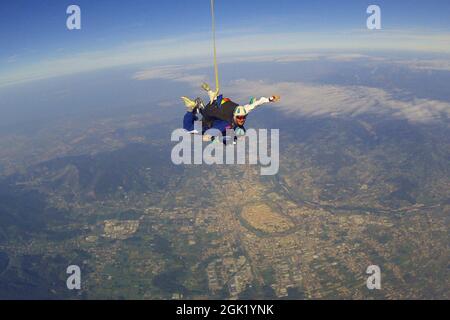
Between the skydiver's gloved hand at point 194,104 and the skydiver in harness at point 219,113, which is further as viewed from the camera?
the skydiver's gloved hand at point 194,104

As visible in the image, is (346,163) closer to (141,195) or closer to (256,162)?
(256,162)

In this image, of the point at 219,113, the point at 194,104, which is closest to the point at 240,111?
the point at 219,113

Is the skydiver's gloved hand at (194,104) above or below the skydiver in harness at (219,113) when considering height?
above

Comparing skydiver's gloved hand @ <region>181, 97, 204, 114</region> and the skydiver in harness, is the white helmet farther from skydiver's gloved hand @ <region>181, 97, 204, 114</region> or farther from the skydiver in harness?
skydiver's gloved hand @ <region>181, 97, 204, 114</region>

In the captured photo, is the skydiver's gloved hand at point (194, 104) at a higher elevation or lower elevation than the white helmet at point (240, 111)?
higher

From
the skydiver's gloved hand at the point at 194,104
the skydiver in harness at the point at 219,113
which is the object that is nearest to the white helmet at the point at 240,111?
the skydiver in harness at the point at 219,113

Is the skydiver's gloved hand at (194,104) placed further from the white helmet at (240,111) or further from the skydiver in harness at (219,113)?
the white helmet at (240,111)

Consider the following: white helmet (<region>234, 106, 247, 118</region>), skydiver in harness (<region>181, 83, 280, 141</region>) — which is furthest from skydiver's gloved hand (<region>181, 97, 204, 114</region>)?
white helmet (<region>234, 106, 247, 118</region>)
